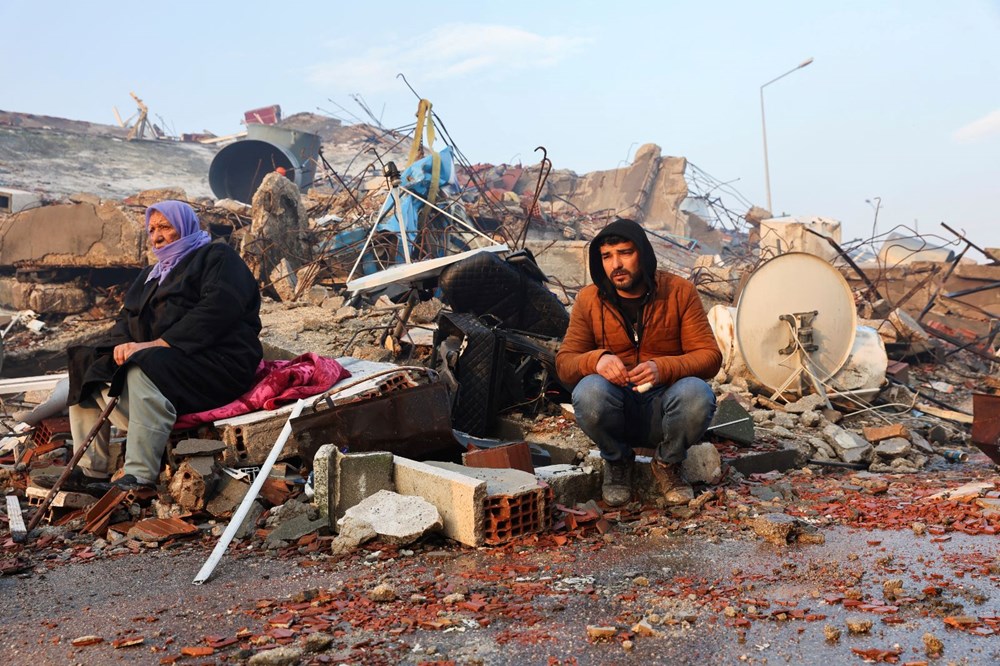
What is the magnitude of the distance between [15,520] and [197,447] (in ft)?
3.19

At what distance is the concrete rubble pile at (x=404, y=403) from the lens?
4391 millimetres

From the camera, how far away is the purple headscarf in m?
5.40

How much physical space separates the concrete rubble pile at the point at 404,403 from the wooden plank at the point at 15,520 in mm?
184

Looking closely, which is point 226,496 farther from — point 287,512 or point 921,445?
point 921,445

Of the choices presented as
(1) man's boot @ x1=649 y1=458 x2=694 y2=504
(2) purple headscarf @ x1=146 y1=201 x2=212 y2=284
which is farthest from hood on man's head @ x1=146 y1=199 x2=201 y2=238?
(1) man's boot @ x1=649 y1=458 x2=694 y2=504

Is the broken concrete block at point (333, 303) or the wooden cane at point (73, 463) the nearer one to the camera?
Result: the wooden cane at point (73, 463)

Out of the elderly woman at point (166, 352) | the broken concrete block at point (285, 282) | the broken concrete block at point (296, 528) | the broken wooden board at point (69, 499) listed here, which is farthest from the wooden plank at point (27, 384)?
the broken concrete block at point (296, 528)

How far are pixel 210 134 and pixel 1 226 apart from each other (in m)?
23.3

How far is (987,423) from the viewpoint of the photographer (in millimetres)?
5582

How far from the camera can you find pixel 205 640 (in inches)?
116

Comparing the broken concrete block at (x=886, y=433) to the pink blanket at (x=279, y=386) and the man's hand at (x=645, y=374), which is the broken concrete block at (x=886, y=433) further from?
the pink blanket at (x=279, y=386)

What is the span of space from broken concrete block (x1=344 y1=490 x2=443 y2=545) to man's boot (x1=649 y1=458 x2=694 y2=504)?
121 centimetres

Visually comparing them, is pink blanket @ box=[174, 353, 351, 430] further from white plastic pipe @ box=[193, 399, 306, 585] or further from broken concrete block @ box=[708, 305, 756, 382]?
broken concrete block @ box=[708, 305, 756, 382]

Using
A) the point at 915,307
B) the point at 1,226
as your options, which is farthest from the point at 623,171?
the point at 1,226
